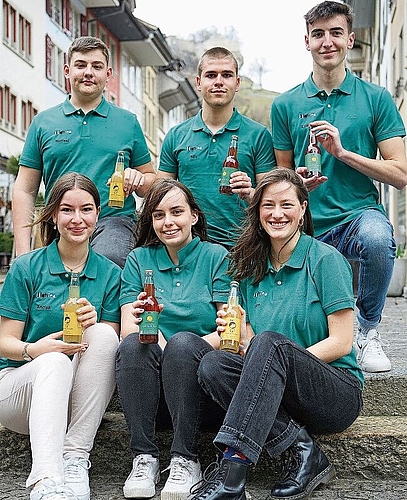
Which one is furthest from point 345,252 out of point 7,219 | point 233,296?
point 7,219

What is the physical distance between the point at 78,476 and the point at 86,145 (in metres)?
1.89

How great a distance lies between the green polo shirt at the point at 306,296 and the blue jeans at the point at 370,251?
0.58 m

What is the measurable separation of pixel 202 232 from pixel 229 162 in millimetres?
526

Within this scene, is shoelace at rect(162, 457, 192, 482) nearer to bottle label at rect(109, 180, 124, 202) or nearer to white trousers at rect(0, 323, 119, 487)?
white trousers at rect(0, 323, 119, 487)

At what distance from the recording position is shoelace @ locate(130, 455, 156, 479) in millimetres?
3500

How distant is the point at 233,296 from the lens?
3633 millimetres

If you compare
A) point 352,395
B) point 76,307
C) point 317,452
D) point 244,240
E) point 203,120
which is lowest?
point 317,452

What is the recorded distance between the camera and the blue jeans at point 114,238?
14.2 feet

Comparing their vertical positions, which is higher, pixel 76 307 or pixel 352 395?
pixel 76 307

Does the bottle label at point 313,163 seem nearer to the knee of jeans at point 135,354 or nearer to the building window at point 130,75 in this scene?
the knee of jeans at point 135,354

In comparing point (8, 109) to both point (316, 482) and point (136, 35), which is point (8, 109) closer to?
point (136, 35)

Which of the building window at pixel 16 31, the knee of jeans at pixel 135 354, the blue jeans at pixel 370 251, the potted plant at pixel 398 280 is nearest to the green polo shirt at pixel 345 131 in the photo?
the blue jeans at pixel 370 251

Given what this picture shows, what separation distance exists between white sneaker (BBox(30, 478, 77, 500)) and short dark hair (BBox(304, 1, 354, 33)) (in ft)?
8.56

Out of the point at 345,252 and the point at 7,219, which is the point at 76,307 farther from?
the point at 7,219
